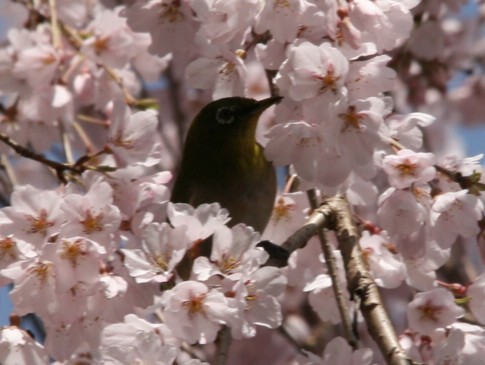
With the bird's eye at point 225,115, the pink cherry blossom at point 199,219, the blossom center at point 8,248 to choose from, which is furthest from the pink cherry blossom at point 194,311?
the bird's eye at point 225,115

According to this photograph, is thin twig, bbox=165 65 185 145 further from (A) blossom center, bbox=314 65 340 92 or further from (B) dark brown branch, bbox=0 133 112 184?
(A) blossom center, bbox=314 65 340 92

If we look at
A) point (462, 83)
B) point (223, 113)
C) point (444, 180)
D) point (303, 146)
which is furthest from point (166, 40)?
point (462, 83)

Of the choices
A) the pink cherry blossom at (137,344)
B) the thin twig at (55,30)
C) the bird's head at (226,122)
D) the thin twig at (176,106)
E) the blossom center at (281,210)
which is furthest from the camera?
the thin twig at (176,106)

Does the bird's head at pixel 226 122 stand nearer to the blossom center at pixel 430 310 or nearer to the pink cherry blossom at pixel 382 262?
the pink cherry blossom at pixel 382 262

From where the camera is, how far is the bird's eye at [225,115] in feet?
9.56

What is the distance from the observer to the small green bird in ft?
9.57

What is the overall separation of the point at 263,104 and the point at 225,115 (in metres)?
0.41

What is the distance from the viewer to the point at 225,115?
9.70 ft

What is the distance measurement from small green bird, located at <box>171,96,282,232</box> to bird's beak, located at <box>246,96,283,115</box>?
18 mm

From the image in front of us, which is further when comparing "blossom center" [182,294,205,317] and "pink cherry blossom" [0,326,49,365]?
"pink cherry blossom" [0,326,49,365]

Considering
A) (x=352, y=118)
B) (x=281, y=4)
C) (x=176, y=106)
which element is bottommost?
(x=176, y=106)

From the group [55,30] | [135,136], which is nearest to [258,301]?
[135,136]

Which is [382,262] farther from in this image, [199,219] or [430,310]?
[199,219]

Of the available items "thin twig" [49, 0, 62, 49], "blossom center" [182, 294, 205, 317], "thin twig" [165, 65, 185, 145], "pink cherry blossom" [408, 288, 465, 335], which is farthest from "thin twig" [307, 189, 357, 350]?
"thin twig" [165, 65, 185, 145]
